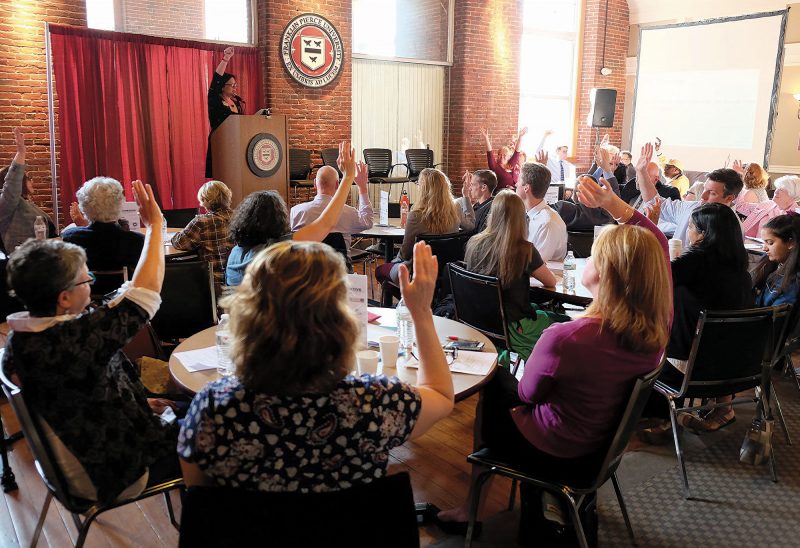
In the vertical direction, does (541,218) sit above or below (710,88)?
below

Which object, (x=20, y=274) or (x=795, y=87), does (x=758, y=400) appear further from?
(x=795, y=87)

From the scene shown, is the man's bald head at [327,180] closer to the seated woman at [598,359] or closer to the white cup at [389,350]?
the white cup at [389,350]

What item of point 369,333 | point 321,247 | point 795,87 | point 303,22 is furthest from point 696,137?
point 321,247

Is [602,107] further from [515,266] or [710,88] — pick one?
[515,266]

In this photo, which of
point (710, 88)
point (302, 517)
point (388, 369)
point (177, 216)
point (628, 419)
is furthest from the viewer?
point (710, 88)

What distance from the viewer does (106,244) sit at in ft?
12.3

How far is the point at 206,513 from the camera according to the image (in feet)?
4.32

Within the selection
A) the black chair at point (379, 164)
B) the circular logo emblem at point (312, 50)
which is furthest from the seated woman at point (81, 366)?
the black chair at point (379, 164)

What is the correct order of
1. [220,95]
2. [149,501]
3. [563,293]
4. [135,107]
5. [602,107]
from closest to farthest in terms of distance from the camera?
[149,501] → [563,293] → [135,107] → [220,95] → [602,107]

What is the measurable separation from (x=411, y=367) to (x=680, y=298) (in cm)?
166

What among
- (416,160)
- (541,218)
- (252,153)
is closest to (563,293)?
(541,218)

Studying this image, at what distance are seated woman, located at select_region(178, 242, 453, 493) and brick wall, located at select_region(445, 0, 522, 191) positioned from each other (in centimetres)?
934

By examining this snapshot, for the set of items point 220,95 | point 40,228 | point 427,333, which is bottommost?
point 40,228

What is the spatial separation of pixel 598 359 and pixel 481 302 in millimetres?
1510
